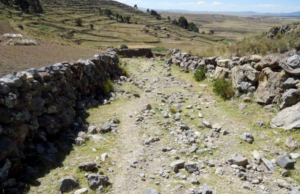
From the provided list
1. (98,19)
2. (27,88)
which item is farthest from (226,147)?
(98,19)

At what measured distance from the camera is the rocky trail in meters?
5.37

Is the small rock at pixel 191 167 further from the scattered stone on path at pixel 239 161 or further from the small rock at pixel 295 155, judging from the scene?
the small rock at pixel 295 155

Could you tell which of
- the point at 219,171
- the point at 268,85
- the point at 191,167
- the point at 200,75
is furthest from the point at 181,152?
the point at 200,75

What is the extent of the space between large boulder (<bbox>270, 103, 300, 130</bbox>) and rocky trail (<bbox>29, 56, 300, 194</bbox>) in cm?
28

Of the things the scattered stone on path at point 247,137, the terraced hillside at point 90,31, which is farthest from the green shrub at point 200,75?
the terraced hillside at point 90,31

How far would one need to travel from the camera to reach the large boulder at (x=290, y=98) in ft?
26.7

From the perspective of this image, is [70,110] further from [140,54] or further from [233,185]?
[140,54]

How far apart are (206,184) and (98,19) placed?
109 m

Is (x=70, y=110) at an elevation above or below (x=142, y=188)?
above

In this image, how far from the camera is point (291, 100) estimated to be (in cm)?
820

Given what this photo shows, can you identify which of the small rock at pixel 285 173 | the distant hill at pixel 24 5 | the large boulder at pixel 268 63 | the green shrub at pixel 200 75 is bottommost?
the small rock at pixel 285 173

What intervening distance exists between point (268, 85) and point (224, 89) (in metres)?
2.06

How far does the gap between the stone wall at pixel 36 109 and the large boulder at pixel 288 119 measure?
20.6ft

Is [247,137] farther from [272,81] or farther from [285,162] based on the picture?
[272,81]
